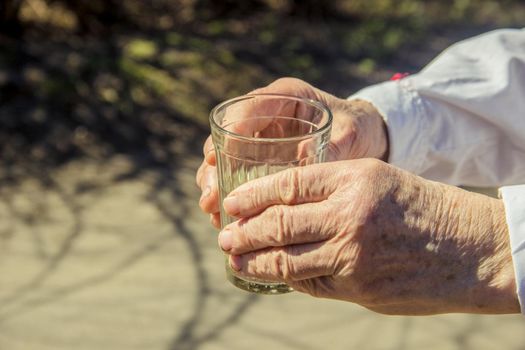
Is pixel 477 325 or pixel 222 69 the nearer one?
pixel 477 325

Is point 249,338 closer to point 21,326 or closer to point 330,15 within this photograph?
point 21,326

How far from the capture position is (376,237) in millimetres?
1203

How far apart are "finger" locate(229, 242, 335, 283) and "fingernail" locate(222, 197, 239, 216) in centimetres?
8

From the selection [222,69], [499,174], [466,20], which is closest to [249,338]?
[499,174]

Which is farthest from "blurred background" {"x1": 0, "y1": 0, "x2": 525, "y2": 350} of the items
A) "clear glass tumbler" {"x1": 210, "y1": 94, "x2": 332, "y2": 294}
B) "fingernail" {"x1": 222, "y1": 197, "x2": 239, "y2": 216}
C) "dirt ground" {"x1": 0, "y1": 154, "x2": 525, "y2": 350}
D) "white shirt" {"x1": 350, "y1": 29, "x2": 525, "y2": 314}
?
"fingernail" {"x1": 222, "y1": 197, "x2": 239, "y2": 216}

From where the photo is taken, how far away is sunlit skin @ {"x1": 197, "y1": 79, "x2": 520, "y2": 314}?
1.20 m

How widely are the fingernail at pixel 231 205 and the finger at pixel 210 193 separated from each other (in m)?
0.21

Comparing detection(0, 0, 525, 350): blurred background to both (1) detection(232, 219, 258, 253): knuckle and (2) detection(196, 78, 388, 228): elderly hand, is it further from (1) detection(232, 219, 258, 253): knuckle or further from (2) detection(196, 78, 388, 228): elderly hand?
(1) detection(232, 219, 258, 253): knuckle

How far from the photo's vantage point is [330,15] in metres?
6.84

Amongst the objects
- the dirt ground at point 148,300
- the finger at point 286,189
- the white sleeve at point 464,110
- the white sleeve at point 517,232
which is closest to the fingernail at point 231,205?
the finger at point 286,189

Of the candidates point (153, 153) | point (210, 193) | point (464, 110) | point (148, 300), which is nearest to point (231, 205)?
point (210, 193)

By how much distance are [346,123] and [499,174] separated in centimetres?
46

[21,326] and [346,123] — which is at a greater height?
[346,123]

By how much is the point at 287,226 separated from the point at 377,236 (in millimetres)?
145
